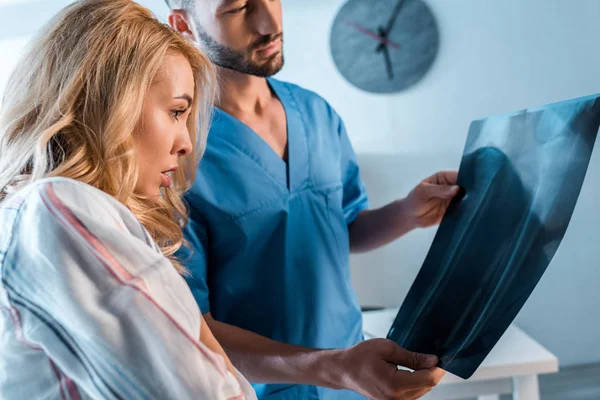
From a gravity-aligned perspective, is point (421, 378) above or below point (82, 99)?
below

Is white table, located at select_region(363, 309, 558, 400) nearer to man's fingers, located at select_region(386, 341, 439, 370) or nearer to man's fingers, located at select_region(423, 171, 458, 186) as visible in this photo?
man's fingers, located at select_region(423, 171, 458, 186)

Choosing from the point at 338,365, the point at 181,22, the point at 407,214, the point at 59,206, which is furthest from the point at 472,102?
the point at 59,206

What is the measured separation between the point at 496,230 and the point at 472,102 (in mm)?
2151

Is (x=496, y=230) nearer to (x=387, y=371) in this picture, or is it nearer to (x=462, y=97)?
(x=387, y=371)

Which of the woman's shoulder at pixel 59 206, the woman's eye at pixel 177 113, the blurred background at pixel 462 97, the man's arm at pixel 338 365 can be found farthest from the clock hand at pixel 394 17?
the woman's shoulder at pixel 59 206

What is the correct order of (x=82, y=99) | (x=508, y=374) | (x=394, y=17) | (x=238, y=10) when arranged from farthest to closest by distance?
(x=394, y=17)
(x=508, y=374)
(x=238, y=10)
(x=82, y=99)

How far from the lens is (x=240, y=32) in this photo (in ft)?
3.10

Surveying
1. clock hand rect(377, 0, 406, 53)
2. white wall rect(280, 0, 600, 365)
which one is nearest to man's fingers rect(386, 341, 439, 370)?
white wall rect(280, 0, 600, 365)

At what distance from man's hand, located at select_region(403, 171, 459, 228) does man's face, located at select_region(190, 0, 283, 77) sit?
30 cm

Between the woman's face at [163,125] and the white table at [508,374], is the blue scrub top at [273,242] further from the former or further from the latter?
the white table at [508,374]

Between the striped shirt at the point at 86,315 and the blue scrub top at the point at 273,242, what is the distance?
1.28 feet

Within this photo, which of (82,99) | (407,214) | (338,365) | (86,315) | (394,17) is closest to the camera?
(86,315)

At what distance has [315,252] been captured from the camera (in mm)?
1000

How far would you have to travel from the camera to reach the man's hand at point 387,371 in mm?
694
